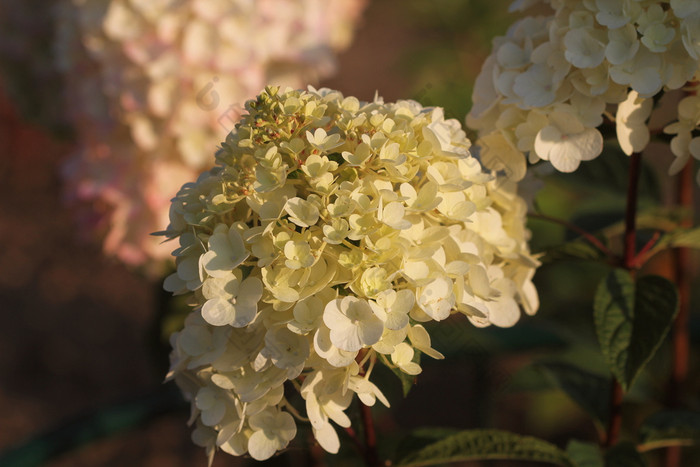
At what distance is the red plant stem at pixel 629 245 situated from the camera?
60 cm

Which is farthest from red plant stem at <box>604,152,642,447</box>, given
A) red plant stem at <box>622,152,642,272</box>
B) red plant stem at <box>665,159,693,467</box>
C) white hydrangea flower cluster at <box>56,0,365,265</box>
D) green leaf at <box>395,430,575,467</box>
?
white hydrangea flower cluster at <box>56,0,365,265</box>

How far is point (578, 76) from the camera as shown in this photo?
20.5 inches

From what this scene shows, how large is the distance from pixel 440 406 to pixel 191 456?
60cm

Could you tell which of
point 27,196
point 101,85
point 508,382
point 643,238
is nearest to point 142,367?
point 27,196

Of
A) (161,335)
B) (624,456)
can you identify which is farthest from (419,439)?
(161,335)

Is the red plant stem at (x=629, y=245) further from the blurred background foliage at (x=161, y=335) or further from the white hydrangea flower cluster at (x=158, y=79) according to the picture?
the white hydrangea flower cluster at (x=158, y=79)

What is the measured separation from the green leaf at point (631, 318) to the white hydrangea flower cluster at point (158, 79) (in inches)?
21.7

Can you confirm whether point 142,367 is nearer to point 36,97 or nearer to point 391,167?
point 36,97

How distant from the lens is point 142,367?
1.89m

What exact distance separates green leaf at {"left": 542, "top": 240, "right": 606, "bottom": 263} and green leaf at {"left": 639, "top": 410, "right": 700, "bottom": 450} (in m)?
0.19

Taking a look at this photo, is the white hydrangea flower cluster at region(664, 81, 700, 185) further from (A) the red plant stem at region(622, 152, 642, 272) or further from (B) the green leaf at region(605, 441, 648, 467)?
(B) the green leaf at region(605, 441, 648, 467)

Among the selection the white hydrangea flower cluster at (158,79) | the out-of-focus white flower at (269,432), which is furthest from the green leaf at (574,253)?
the white hydrangea flower cluster at (158,79)

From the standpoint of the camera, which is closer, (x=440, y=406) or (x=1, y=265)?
(x=440, y=406)

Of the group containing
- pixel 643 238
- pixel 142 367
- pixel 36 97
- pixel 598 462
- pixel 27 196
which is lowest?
pixel 598 462
